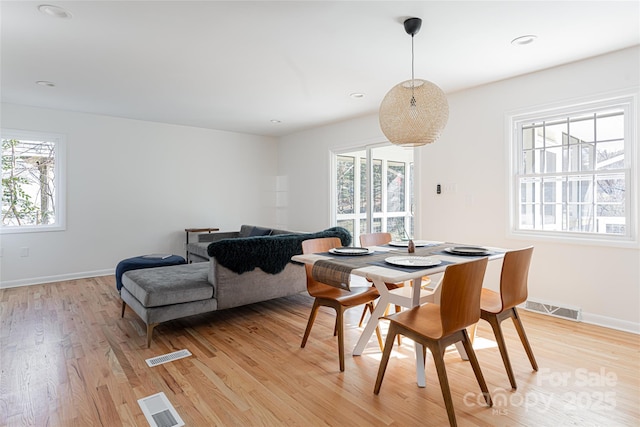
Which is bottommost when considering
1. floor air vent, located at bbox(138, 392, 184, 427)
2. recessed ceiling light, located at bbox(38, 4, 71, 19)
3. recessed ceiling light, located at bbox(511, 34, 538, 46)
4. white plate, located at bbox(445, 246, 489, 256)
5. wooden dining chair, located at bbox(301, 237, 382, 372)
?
floor air vent, located at bbox(138, 392, 184, 427)

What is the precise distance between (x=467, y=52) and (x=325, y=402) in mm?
3027

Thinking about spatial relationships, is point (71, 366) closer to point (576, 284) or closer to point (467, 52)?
point (467, 52)

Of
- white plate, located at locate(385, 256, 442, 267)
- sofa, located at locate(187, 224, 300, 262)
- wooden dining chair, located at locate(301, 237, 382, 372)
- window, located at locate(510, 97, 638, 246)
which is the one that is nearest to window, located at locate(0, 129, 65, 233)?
sofa, located at locate(187, 224, 300, 262)

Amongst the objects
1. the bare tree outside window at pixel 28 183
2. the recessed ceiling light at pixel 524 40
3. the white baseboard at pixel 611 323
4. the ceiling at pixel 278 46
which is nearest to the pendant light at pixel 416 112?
the ceiling at pixel 278 46

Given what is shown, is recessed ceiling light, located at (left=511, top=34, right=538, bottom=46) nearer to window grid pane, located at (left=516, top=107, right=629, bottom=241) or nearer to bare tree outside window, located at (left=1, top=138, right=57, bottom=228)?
window grid pane, located at (left=516, top=107, right=629, bottom=241)

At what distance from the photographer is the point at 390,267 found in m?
2.10

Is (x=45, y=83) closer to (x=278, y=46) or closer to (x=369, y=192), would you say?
(x=278, y=46)

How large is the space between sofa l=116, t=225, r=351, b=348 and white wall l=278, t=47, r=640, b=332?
162 centimetres

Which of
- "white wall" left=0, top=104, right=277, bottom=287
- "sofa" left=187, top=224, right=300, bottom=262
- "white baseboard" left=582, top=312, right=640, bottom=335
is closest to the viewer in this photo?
"white baseboard" left=582, top=312, right=640, bottom=335

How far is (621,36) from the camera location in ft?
9.21

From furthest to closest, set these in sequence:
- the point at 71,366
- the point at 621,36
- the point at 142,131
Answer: the point at 142,131 < the point at 621,36 < the point at 71,366

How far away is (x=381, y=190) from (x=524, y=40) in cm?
291

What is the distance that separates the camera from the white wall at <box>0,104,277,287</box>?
491 cm

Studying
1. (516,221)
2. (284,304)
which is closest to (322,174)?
(284,304)
